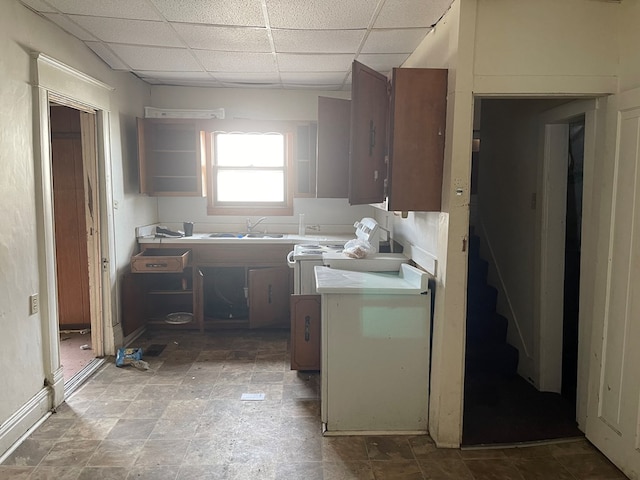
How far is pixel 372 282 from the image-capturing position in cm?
283

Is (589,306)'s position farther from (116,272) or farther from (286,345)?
(116,272)

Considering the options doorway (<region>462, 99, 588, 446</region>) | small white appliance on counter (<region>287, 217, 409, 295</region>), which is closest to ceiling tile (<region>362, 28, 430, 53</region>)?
doorway (<region>462, 99, 588, 446</region>)

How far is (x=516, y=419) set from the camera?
110 inches

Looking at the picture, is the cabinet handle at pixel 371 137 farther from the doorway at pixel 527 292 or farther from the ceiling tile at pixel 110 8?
the ceiling tile at pixel 110 8

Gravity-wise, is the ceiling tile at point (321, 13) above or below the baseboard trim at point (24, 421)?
above

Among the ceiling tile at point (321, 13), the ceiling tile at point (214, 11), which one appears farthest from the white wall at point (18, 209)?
the ceiling tile at point (321, 13)

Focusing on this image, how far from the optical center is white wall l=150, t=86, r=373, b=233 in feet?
15.7

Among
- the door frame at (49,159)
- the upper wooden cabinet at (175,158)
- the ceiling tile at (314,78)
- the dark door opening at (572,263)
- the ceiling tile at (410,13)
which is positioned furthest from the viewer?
the upper wooden cabinet at (175,158)

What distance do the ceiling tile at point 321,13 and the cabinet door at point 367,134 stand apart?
0.33 meters

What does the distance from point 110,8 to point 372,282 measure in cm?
221

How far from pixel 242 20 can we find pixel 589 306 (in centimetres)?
262

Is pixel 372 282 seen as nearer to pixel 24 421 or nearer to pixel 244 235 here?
pixel 24 421

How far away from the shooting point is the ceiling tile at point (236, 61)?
3.51 metres

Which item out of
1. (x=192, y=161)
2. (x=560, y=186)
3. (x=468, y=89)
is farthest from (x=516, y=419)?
(x=192, y=161)
